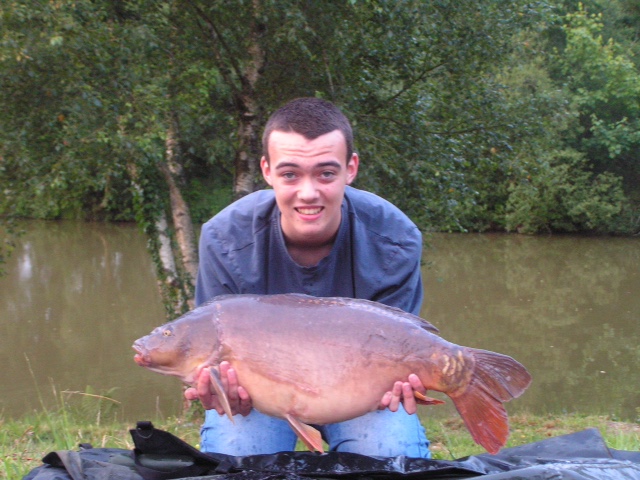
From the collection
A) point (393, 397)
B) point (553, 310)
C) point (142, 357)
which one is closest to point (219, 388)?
point (142, 357)

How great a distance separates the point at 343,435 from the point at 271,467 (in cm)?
28

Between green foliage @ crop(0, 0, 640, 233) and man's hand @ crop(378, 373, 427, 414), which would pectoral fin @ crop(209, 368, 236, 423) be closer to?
man's hand @ crop(378, 373, 427, 414)

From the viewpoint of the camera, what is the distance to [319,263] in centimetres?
224

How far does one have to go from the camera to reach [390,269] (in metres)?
2.27

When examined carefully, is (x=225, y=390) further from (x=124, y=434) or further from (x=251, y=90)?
(x=251, y=90)

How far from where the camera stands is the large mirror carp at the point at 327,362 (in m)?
1.88

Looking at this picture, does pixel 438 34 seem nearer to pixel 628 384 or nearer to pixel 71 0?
pixel 71 0

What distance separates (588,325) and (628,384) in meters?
2.75

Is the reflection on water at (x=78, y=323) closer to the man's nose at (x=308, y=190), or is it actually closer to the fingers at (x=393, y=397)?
the man's nose at (x=308, y=190)

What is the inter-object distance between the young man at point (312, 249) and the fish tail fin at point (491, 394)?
279 mm

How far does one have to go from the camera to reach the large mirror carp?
6.16 ft

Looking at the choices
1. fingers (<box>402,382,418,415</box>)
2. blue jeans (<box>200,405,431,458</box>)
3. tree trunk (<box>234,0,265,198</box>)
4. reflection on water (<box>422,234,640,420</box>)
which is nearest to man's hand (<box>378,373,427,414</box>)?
fingers (<box>402,382,418,415</box>)

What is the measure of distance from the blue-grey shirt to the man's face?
0.11 m

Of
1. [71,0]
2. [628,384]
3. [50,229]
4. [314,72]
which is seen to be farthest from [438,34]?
[50,229]
